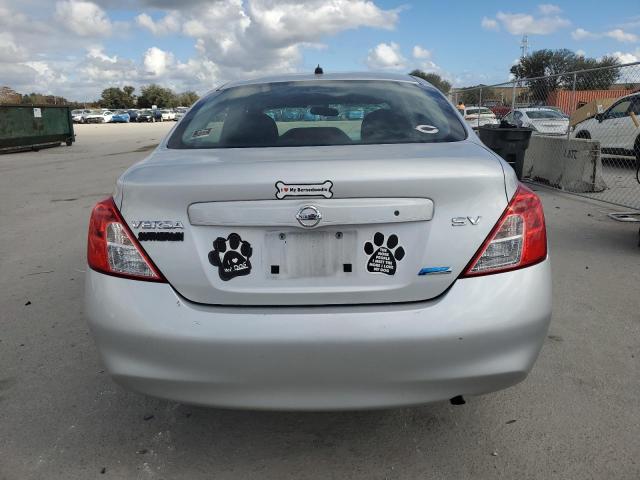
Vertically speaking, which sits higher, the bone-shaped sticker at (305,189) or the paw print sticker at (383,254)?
the bone-shaped sticker at (305,189)

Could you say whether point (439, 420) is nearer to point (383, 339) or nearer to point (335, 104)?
point (383, 339)

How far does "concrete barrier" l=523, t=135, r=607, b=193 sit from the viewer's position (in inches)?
360

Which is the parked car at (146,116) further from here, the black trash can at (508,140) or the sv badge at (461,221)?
the sv badge at (461,221)

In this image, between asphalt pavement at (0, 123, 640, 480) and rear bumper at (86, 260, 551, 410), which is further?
asphalt pavement at (0, 123, 640, 480)

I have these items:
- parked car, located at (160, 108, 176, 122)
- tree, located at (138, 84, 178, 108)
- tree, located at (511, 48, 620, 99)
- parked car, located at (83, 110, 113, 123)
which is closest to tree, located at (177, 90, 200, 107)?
tree, located at (138, 84, 178, 108)

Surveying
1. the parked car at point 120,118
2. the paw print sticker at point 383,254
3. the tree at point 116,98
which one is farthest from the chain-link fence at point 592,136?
the tree at point 116,98

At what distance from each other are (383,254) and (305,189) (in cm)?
36

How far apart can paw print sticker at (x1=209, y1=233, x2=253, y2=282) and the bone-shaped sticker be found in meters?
0.24

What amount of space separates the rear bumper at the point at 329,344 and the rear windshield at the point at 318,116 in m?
0.86

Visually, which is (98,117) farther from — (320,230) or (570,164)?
(320,230)

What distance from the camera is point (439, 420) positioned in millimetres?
2703

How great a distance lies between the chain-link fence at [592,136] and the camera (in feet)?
29.5

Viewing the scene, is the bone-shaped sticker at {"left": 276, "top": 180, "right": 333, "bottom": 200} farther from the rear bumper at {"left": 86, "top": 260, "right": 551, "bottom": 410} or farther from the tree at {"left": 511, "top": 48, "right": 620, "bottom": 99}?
the tree at {"left": 511, "top": 48, "right": 620, "bottom": 99}

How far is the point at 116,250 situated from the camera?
2.12m
